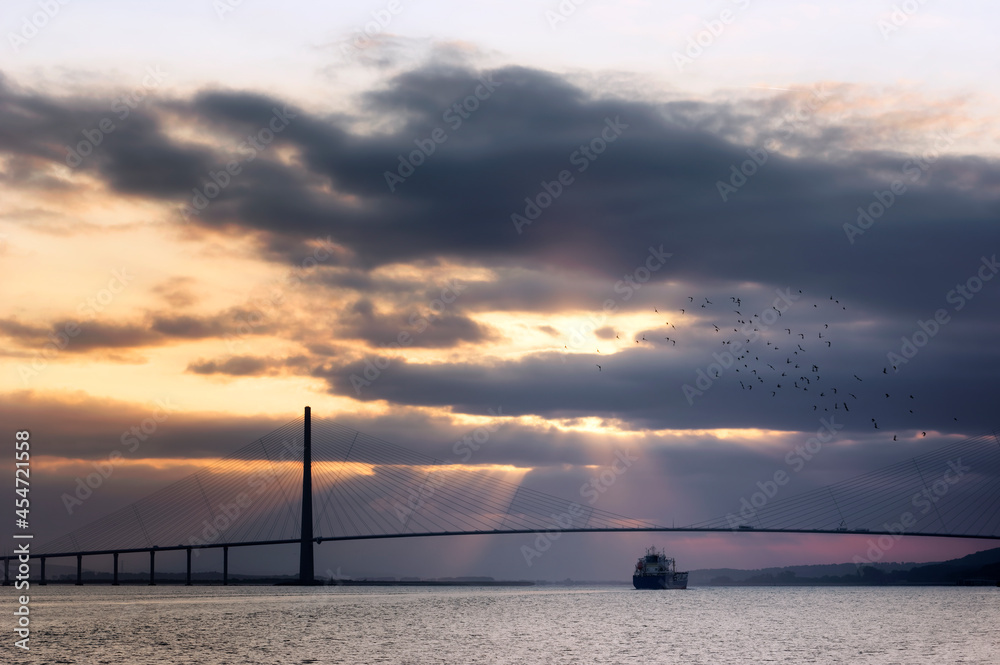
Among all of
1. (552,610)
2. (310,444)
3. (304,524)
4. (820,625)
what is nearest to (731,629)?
(820,625)

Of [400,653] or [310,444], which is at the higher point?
[310,444]

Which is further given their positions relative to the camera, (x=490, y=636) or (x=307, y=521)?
(x=307, y=521)

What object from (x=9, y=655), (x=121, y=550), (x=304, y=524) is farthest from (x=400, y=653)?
(x=121, y=550)

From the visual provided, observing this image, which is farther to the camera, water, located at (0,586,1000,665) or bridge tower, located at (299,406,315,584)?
bridge tower, located at (299,406,315,584)

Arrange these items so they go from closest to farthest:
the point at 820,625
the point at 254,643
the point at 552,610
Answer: the point at 254,643 < the point at 820,625 < the point at 552,610

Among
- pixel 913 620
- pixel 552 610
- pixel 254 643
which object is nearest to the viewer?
pixel 254 643

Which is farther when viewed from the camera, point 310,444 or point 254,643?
point 310,444

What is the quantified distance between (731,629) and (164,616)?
175ft

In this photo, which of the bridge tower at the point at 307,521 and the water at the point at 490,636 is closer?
the water at the point at 490,636

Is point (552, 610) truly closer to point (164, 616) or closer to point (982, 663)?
point (164, 616)

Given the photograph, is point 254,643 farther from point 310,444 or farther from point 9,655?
point 310,444

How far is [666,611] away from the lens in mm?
118250

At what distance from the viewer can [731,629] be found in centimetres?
8669

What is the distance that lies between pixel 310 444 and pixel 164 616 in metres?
67.5
